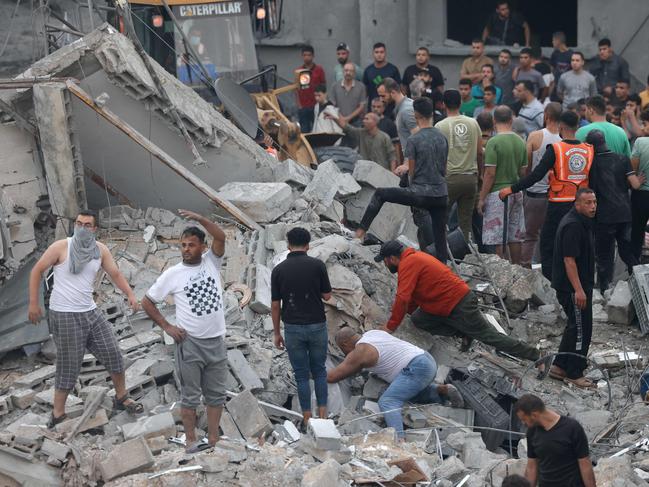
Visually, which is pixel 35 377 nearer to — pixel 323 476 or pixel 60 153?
pixel 60 153

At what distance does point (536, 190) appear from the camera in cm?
1298

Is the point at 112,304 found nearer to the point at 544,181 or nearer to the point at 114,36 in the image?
the point at 114,36

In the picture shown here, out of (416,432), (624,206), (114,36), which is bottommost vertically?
(416,432)

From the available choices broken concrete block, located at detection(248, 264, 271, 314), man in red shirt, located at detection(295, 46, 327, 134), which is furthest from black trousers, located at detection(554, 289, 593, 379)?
man in red shirt, located at detection(295, 46, 327, 134)

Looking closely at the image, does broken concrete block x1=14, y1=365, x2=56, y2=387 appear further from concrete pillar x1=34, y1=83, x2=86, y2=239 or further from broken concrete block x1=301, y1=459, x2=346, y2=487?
broken concrete block x1=301, y1=459, x2=346, y2=487

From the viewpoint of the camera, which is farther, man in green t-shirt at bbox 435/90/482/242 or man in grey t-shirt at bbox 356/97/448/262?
man in green t-shirt at bbox 435/90/482/242

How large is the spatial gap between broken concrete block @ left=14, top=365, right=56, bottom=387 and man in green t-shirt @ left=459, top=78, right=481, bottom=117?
7609mm

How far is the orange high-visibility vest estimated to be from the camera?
38.5 ft

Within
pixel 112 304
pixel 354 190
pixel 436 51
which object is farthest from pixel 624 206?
pixel 436 51

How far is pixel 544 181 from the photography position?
42.8 ft

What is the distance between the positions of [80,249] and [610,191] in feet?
18.8

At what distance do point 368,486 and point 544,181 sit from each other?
5980 millimetres

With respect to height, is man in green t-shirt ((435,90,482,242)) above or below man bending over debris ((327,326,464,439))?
above

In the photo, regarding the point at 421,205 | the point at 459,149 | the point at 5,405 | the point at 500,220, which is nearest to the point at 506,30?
the point at 500,220
